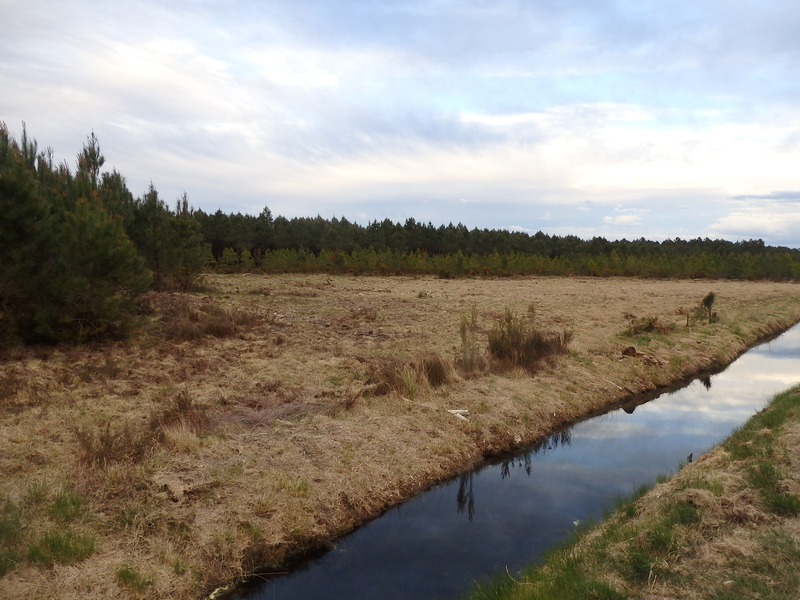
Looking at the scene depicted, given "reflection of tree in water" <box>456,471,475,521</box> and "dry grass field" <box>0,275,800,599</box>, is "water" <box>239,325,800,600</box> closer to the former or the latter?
"reflection of tree in water" <box>456,471,475,521</box>

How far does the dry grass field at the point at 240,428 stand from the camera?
585 cm

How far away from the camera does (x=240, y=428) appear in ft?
28.7

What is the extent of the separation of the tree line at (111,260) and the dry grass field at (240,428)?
3.59ft

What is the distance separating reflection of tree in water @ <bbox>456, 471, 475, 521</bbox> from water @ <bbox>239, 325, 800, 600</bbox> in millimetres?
15

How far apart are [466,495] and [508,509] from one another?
71 centimetres

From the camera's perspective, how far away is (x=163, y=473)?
6906 millimetres

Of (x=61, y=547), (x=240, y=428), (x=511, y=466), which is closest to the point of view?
(x=61, y=547)

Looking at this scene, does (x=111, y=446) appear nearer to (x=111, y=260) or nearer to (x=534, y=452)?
(x=534, y=452)

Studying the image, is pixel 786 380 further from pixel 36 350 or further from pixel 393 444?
pixel 36 350

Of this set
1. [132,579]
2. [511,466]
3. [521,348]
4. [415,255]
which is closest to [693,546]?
[511,466]

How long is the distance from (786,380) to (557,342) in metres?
6.64

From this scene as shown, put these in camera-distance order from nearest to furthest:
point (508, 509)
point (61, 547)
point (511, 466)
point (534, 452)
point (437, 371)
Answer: point (61, 547)
point (508, 509)
point (511, 466)
point (534, 452)
point (437, 371)

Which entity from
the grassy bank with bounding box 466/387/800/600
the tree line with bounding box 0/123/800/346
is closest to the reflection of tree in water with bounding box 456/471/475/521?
the grassy bank with bounding box 466/387/800/600

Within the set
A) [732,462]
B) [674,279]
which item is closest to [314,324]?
[732,462]
